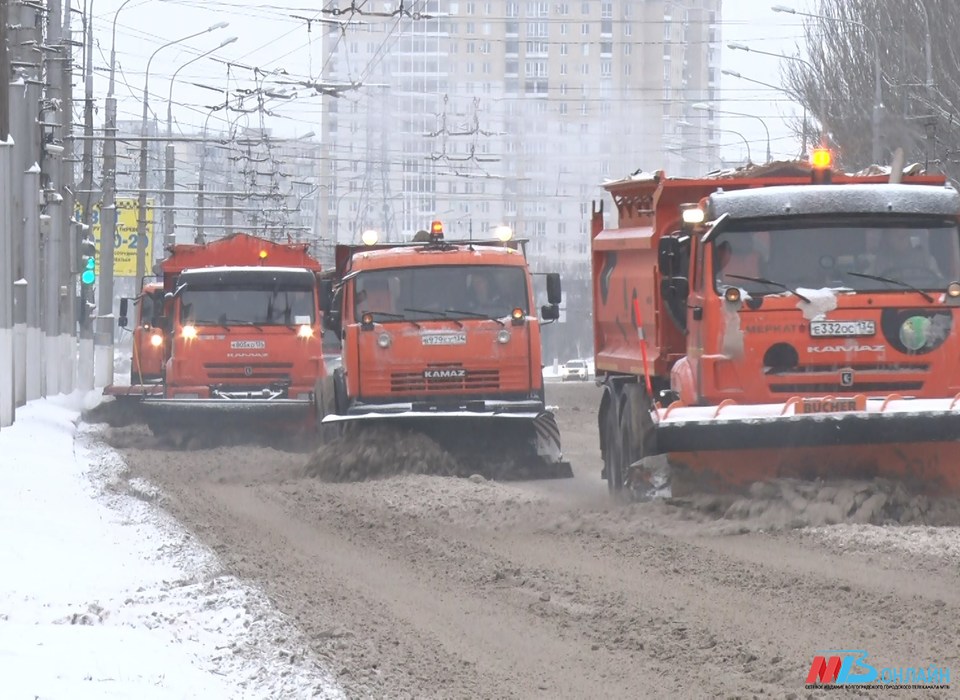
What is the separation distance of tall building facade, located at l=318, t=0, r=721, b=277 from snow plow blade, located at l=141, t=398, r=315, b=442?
90.1 feet

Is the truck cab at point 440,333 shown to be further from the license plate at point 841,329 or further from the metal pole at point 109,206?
the metal pole at point 109,206

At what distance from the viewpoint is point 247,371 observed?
24.4 m

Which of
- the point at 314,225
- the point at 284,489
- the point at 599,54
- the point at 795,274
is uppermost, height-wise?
the point at 599,54

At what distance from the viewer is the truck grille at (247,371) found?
24375 millimetres

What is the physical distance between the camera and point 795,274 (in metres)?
13.1

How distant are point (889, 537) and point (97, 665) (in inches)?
217

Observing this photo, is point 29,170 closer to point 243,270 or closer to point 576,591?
point 243,270

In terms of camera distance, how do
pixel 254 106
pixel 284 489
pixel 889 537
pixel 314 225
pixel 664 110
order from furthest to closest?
pixel 314 225 → pixel 664 110 → pixel 254 106 → pixel 284 489 → pixel 889 537

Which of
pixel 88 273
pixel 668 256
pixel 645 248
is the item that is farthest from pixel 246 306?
pixel 88 273

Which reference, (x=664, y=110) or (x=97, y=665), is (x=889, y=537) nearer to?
(x=97, y=665)

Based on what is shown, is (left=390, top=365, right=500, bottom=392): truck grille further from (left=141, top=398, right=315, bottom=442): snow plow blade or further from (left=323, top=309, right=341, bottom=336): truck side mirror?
(left=141, top=398, right=315, bottom=442): snow plow blade

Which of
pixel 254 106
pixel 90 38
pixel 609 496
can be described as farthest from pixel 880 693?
pixel 254 106

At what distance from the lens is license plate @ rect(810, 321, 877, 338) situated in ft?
42.2

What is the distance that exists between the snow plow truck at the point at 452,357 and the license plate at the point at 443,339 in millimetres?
11
